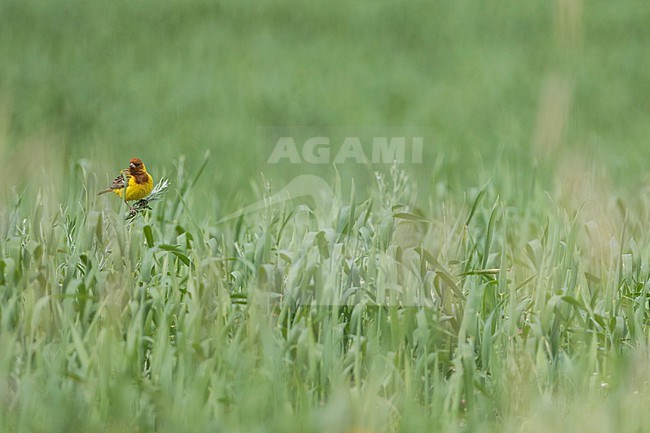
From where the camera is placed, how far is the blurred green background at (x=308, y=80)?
16.0 ft

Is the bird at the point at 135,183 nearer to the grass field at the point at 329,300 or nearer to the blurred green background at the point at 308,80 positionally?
the grass field at the point at 329,300

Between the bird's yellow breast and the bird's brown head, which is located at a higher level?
the bird's brown head

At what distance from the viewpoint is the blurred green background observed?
191 inches

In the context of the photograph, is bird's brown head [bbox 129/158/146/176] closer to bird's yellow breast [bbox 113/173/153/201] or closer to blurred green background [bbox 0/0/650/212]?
bird's yellow breast [bbox 113/173/153/201]

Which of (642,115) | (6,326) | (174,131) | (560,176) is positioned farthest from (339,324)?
(642,115)

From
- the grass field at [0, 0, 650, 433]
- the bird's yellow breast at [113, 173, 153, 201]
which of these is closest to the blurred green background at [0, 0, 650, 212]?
the grass field at [0, 0, 650, 433]

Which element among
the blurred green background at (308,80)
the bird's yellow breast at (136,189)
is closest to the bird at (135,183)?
the bird's yellow breast at (136,189)

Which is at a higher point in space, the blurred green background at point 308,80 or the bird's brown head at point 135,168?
the blurred green background at point 308,80

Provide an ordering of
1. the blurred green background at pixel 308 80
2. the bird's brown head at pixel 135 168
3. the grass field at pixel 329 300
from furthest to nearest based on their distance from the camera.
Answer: the blurred green background at pixel 308 80, the bird's brown head at pixel 135 168, the grass field at pixel 329 300

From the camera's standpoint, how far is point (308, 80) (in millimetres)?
6238

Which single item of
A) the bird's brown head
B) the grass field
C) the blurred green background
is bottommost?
the grass field

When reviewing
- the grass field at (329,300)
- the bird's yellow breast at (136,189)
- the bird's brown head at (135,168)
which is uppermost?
the bird's brown head at (135,168)

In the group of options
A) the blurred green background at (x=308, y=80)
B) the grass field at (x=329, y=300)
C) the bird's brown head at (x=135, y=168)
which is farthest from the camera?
the blurred green background at (x=308, y=80)

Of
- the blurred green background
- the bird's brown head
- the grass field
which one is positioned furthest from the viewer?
the blurred green background
